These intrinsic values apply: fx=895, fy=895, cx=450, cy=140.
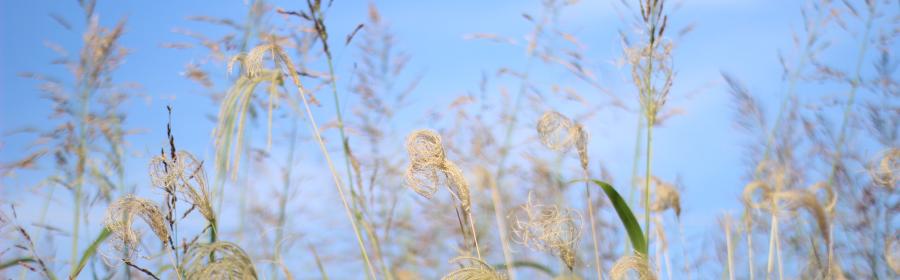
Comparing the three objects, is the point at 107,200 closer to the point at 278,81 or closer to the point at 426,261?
the point at 426,261

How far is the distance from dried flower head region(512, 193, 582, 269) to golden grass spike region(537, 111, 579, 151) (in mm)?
365

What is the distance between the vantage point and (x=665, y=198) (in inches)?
101

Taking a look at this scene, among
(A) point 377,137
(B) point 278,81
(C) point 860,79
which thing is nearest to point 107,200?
(A) point 377,137

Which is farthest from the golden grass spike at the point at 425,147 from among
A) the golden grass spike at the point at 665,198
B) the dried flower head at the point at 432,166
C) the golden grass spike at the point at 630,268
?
the golden grass spike at the point at 665,198

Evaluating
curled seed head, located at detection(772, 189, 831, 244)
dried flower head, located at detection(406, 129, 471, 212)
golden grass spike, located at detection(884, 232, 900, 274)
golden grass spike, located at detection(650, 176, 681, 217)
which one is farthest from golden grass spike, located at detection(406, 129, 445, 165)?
golden grass spike, located at detection(884, 232, 900, 274)

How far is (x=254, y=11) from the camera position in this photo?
3.13m

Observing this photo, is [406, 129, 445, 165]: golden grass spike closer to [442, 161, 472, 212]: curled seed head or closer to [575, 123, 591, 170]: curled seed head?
[442, 161, 472, 212]: curled seed head

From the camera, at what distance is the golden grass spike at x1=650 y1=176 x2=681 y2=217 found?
252 centimetres

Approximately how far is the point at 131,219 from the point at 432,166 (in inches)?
22.1

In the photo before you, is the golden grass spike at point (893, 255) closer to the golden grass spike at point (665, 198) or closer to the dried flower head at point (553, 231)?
the golden grass spike at point (665, 198)

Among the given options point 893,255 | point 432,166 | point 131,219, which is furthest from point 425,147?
point 893,255

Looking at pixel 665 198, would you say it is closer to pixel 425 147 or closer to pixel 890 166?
pixel 890 166

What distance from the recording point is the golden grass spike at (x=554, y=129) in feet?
7.22

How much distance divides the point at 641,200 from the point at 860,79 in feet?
4.46
